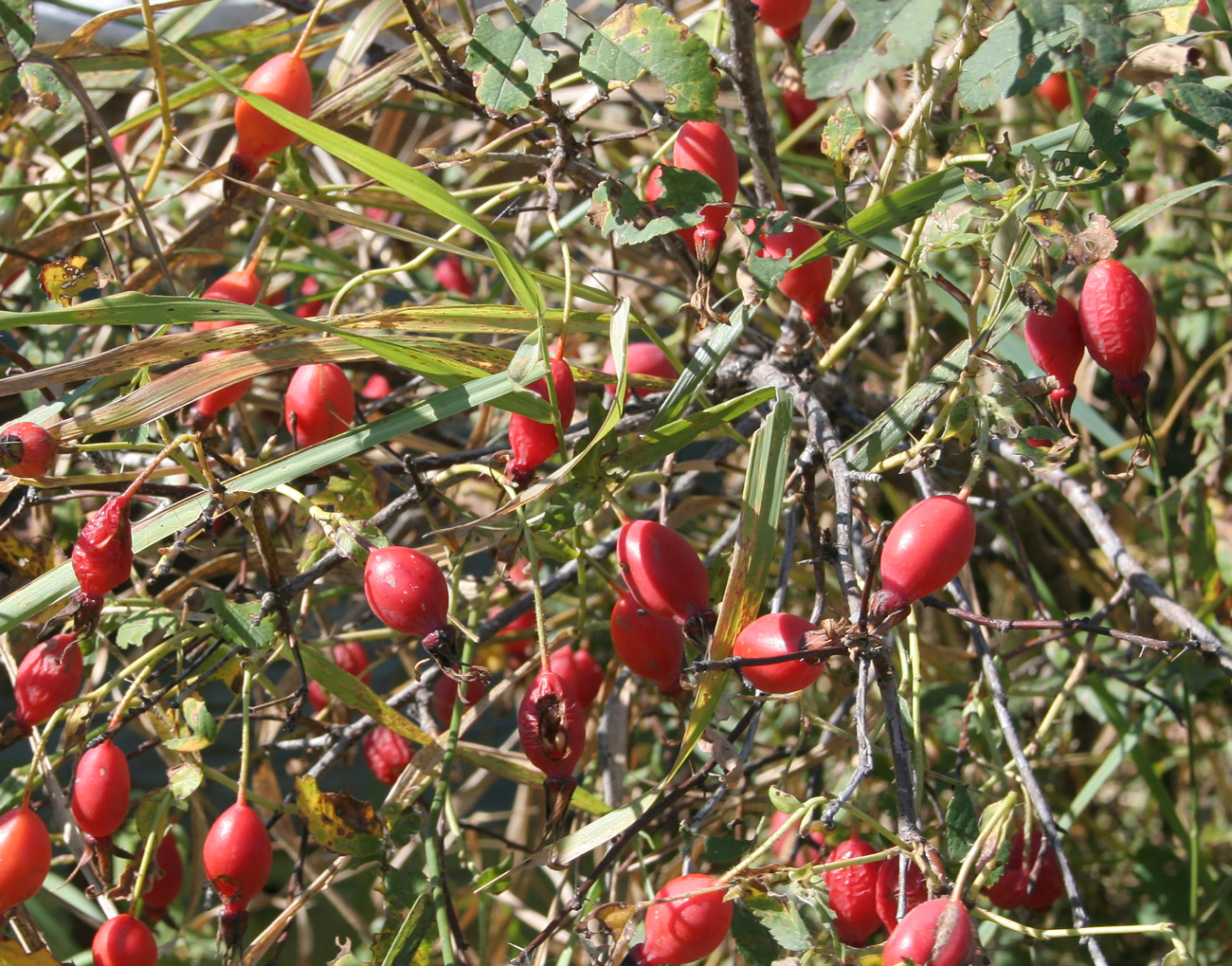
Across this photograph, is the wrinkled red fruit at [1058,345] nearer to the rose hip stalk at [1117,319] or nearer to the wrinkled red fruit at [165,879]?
the rose hip stalk at [1117,319]

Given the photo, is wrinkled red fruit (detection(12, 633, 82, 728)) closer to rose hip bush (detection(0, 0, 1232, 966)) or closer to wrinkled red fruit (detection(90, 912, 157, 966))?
rose hip bush (detection(0, 0, 1232, 966))

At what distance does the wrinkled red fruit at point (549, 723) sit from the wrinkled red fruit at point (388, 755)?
0.96 feet

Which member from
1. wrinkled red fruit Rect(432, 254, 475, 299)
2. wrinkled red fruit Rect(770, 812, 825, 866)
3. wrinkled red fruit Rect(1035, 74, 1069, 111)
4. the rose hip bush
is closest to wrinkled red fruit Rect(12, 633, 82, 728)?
the rose hip bush

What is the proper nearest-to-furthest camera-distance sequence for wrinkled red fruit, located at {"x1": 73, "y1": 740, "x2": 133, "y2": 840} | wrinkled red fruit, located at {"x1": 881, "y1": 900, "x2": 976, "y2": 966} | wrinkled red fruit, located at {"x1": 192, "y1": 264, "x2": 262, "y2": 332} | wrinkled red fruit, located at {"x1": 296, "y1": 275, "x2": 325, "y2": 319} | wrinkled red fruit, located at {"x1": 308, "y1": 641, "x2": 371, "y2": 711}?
wrinkled red fruit, located at {"x1": 881, "y1": 900, "x2": 976, "y2": 966}
wrinkled red fruit, located at {"x1": 73, "y1": 740, "x2": 133, "y2": 840}
wrinkled red fruit, located at {"x1": 192, "y1": 264, "x2": 262, "y2": 332}
wrinkled red fruit, located at {"x1": 308, "y1": 641, "x2": 371, "y2": 711}
wrinkled red fruit, located at {"x1": 296, "y1": 275, "x2": 325, "y2": 319}

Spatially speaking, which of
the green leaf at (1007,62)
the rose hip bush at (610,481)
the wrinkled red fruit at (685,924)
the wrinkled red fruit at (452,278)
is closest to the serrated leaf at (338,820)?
the rose hip bush at (610,481)

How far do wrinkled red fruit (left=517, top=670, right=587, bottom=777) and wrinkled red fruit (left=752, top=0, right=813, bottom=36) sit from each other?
53cm

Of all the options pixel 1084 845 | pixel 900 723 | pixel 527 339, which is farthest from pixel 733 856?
pixel 1084 845

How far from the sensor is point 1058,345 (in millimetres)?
580

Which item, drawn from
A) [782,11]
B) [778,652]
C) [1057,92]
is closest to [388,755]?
[778,652]

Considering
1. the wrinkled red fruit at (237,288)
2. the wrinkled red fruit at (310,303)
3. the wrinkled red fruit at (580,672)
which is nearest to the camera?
the wrinkled red fruit at (237,288)

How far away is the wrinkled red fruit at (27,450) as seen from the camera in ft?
1.84

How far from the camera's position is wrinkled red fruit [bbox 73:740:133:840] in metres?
0.66

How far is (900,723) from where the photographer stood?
0.52m

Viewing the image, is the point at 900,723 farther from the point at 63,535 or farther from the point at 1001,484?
the point at 63,535
